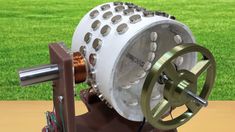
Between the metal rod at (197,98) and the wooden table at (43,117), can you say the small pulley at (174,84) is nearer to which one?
the metal rod at (197,98)

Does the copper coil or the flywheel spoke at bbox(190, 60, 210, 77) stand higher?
the flywheel spoke at bbox(190, 60, 210, 77)

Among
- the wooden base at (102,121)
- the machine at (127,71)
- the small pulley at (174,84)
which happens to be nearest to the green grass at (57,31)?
the wooden base at (102,121)

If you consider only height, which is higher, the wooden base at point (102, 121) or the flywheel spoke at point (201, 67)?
the flywheel spoke at point (201, 67)

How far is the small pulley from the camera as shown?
77 centimetres

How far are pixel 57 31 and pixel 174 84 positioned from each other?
1.77m

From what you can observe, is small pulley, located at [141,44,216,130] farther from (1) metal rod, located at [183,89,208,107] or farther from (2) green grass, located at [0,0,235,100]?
(2) green grass, located at [0,0,235,100]

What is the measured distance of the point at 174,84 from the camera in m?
0.81

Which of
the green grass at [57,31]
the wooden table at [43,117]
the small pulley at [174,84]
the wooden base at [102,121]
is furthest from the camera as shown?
the green grass at [57,31]

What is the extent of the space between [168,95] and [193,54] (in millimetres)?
197

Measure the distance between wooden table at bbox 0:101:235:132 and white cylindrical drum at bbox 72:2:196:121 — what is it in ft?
1.47

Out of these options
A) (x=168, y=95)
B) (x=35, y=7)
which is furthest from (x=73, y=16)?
(x=168, y=95)

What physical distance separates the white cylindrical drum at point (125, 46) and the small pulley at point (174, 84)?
103 mm

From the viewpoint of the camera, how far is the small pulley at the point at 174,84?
771 millimetres

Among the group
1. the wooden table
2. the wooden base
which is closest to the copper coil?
the wooden base
